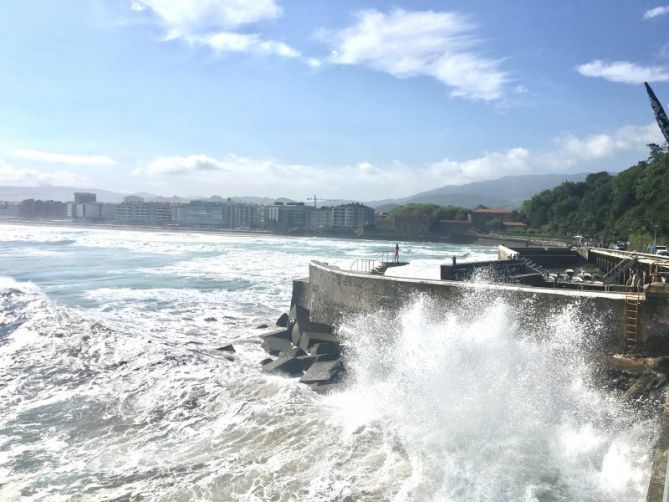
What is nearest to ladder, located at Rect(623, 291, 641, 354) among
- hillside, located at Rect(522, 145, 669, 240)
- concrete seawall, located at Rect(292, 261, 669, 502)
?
concrete seawall, located at Rect(292, 261, 669, 502)

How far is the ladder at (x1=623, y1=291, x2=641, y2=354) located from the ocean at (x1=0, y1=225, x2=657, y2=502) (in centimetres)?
83

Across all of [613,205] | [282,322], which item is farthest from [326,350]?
[613,205]

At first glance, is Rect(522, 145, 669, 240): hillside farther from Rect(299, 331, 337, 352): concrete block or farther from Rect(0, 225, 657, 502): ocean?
Rect(0, 225, 657, 502): ocean

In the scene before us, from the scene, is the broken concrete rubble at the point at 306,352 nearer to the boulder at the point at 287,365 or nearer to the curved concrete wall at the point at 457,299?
the boulder at the point at 287,365

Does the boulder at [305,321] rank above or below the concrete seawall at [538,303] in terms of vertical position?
below

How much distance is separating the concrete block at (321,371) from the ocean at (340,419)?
15.5 inches

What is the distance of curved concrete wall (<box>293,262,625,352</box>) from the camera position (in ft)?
36.7

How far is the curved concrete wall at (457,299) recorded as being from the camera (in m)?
11.2

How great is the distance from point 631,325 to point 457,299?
13.1 feet

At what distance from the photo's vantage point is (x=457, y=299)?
45.0ft

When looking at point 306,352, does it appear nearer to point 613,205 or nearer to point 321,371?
point 321,371

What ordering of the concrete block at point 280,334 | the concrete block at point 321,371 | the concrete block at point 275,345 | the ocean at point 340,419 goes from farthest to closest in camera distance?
the concrete block at point 280,334 < the concrete block at point 275,345 < the concrete block at point 321,371 < the ocean at point 340,419

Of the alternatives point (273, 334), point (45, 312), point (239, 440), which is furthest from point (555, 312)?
point (45, 312)

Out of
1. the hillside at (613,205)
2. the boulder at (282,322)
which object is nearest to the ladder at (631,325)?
the boulder at (282,322)
